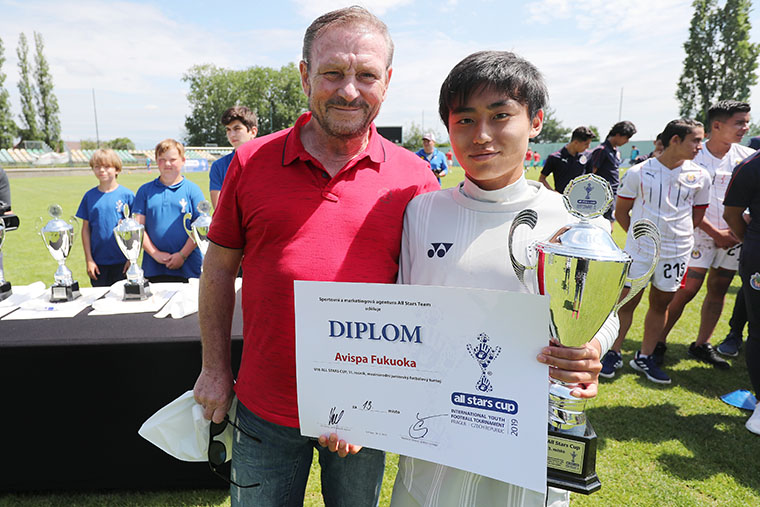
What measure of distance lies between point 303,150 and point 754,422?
352 centimetres

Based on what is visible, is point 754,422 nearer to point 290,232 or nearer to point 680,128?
point 680,128

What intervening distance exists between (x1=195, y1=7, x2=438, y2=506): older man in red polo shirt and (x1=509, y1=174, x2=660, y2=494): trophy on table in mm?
481

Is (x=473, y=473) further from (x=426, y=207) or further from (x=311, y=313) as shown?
(x=426, y=207)

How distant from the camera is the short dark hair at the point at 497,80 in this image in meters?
1.13

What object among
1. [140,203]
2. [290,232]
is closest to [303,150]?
[290,232]

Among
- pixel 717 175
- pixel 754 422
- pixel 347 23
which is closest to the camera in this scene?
pixel 347 23

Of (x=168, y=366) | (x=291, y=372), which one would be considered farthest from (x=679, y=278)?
(x=168, y=366)

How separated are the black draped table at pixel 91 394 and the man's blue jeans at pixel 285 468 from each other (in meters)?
0.72

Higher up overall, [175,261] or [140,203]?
[140,203]

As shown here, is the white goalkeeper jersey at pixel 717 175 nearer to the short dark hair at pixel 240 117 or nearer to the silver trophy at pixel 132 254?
the short dark hair at pixel 240 117

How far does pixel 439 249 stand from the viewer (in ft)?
3.99

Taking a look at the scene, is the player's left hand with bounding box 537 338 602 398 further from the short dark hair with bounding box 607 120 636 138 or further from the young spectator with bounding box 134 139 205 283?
the short dark hair with bounding box 607 120 636 138

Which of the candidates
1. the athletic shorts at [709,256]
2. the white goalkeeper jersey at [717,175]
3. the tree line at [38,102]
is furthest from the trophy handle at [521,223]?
the tree line at [38,102]
